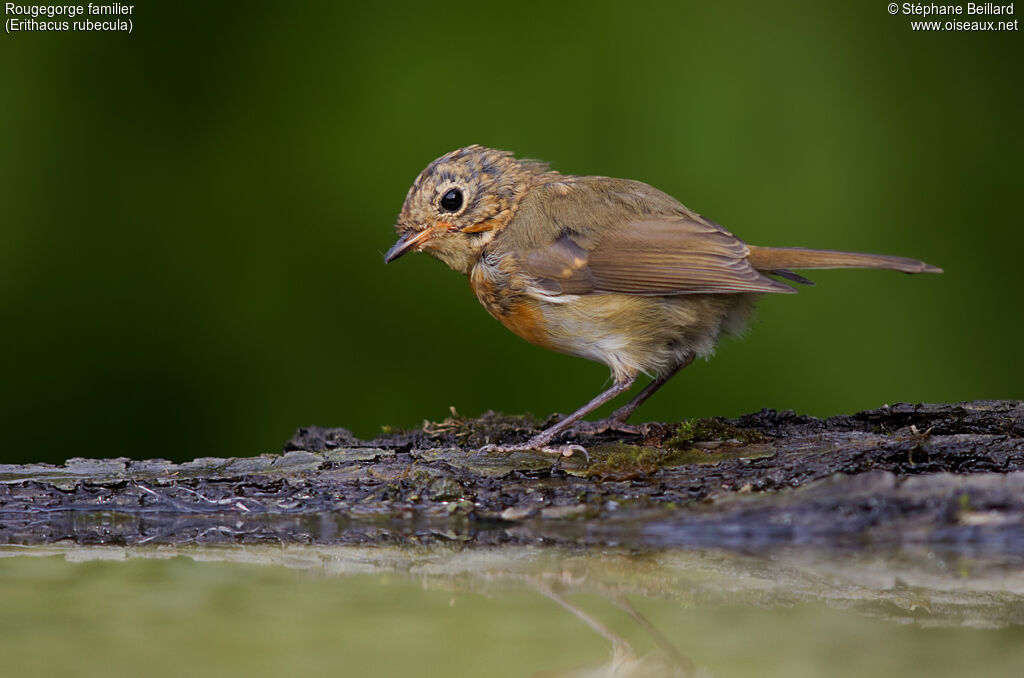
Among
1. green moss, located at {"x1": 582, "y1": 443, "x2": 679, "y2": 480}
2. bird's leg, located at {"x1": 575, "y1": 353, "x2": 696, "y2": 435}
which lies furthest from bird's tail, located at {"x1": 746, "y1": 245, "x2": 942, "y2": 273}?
green moss, located at {"x1": 582, "y1": 443, "x2": 679, "y2": 480}

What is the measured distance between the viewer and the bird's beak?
Answer: 4.12 meters

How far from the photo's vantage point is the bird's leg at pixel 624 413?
3904 mm

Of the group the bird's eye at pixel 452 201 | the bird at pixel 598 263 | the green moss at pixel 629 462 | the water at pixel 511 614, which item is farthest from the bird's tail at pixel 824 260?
the water at pixel 511 614

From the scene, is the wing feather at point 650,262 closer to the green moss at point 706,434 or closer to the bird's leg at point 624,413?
the bird's leg at point 624,413

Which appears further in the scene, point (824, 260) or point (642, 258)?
point (642, 258)

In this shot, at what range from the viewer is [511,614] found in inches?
75.3

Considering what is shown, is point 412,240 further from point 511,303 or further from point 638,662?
point 638,662

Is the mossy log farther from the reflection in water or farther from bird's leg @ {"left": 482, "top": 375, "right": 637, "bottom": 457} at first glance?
the reflection in water

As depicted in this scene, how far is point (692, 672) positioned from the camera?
5.18 ft

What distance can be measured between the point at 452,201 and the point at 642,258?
0.84 m

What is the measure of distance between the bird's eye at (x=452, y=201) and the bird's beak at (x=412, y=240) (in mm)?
70

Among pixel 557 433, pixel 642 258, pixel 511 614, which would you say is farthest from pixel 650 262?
pixel 511 614

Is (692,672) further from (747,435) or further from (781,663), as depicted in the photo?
(747,435)

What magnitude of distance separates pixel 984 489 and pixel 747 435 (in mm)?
920
